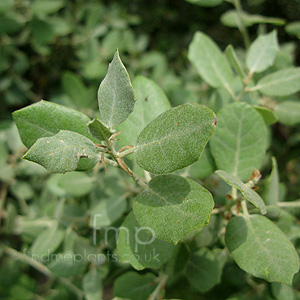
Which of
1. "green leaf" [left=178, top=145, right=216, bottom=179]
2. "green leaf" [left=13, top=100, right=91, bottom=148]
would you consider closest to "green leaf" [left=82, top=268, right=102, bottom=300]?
"green leaf" [left=178, top=145, right=216, bottom=179]

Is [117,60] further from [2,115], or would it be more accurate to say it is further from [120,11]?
[120,11]

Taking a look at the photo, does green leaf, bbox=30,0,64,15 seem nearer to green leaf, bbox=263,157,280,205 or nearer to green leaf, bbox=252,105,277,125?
green leaf, bbox=252,105,277,125

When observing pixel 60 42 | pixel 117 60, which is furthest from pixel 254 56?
pixel 60 42

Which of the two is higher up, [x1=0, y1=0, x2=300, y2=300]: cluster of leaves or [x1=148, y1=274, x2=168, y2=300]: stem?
[x1=0, y1=0, x2=300, y2=300]: cluster of leaves

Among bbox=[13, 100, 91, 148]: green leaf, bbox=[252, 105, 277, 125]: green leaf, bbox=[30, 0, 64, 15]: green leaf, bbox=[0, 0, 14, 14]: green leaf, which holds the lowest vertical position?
bbox=[252, 105, 277, 125]: green leaf

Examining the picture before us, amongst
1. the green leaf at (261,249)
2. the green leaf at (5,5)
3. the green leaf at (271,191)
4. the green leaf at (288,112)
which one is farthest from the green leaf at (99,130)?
the green leaf at (5,5)

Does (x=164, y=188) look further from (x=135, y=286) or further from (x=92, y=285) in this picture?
(x=92, y=285)

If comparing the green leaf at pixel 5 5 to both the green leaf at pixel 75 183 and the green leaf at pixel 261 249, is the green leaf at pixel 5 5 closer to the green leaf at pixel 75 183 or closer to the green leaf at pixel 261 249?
the green leaf at pixel 75 183

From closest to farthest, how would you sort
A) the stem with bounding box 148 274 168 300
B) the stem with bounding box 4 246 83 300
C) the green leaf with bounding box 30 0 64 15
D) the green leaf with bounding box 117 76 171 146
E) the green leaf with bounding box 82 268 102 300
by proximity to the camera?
1. the green leaf with bounding box 117 76 171 146
2. the stem with bounding box 148 274 168 300
3. the green leaf with bounding box 82 268 102 300
4. the stem with bounding box 4 246 83 300
5. the green leaf with bounding box 30 0 64 15
